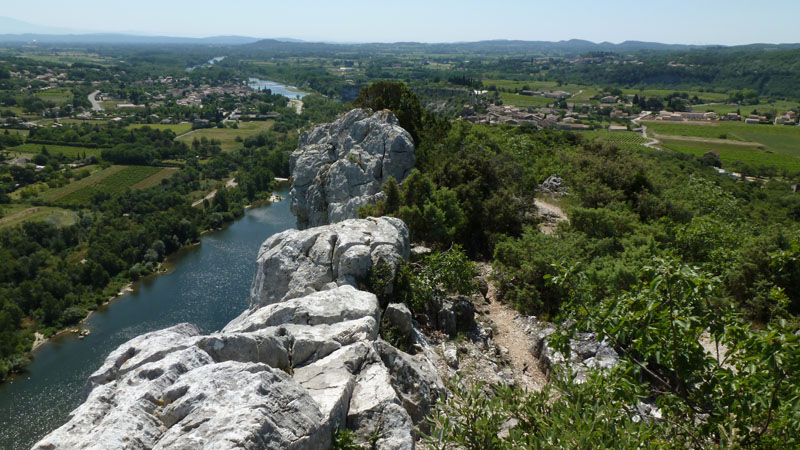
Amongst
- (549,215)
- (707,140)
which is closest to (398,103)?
(549,215)

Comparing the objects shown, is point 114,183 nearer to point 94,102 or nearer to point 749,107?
point 94,102

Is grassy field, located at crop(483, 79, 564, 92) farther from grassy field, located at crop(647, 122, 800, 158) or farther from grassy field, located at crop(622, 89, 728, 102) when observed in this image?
grassy field, located at crop(647, 122, 800, 158)

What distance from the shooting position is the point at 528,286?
1420 centimetres

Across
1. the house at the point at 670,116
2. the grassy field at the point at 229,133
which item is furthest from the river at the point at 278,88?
the house at the point at 670,116

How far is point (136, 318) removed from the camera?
3741 centimetres

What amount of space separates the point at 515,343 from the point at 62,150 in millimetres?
93866

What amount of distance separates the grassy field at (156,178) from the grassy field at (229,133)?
14187 mm

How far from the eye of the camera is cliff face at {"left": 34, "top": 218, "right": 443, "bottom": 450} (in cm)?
561

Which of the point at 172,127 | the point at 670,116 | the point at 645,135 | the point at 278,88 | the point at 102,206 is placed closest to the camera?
the point at 102,206

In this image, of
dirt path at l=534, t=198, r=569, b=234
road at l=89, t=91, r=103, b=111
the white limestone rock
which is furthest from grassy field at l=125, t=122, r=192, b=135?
the white limestone rock

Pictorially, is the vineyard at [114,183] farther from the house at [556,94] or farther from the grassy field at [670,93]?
the grassy field at [670,93]

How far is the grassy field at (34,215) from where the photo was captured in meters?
52.9

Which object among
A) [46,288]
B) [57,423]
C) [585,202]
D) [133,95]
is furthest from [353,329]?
[133,95]

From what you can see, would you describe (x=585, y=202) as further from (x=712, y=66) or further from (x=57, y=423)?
(x=712, y=66)
